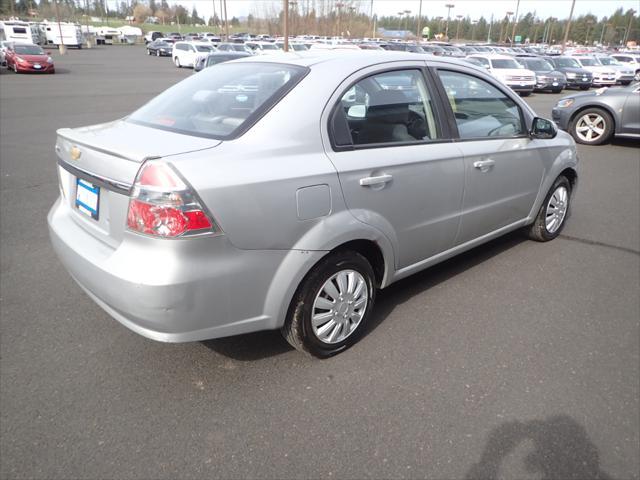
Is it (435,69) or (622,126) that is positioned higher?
(435,69)

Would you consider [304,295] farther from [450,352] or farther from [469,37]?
[469,37]

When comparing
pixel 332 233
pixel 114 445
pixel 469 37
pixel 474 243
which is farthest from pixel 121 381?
pixel 469 37

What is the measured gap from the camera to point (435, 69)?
11.2 feet

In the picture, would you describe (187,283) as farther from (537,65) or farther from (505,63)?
(537,65)

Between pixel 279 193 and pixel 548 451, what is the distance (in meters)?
1.78

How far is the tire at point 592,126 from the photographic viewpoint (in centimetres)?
1093

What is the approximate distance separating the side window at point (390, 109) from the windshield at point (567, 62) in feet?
93.0

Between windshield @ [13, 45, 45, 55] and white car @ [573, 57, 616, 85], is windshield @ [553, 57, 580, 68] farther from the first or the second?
windshield @ [13, 45, 45, 55]

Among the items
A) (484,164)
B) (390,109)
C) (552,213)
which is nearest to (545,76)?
(552,213)

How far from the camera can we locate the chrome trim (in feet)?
7.54

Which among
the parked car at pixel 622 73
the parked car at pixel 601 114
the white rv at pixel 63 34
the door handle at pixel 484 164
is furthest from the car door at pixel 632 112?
the white rv at pixel 63 34

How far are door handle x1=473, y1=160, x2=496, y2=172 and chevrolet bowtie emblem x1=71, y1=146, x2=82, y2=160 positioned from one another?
8.44ft

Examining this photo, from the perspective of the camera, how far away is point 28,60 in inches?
972

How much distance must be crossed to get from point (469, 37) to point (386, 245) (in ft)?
479
